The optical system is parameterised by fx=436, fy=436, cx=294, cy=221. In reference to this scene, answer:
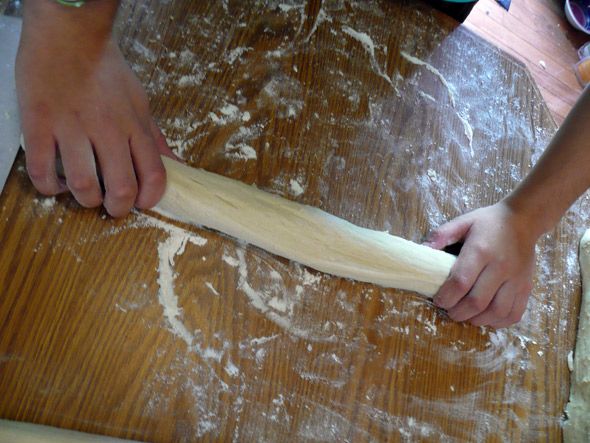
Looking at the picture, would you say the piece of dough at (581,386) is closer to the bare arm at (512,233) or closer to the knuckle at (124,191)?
the bare arm at (512,233)

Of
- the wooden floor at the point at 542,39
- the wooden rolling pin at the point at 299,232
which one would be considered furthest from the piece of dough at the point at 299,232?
the wooden floor at the point at 542,39

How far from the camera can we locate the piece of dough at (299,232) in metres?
0.92

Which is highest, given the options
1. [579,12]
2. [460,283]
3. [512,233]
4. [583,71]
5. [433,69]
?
[579,12]

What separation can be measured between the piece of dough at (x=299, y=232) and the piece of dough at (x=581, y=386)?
43cm

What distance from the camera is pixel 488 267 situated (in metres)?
1.06

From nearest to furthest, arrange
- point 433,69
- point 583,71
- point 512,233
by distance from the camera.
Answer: point 512,233 → point 433,69 → point 583,71

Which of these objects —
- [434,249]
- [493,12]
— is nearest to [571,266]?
[434,249]

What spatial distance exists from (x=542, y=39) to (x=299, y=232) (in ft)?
5.64

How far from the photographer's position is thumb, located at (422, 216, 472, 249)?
1083 millimetres

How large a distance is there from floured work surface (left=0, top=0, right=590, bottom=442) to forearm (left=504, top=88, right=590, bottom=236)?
0.12 meters

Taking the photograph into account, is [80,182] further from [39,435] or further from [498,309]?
[498,309]

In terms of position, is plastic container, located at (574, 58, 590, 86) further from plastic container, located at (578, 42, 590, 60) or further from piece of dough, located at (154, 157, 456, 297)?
piece of dough, located at (154, 157, 456, 297)

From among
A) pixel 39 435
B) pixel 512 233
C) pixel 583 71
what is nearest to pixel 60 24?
pixel 39 435

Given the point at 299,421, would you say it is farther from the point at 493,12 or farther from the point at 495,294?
the point at 493,12
